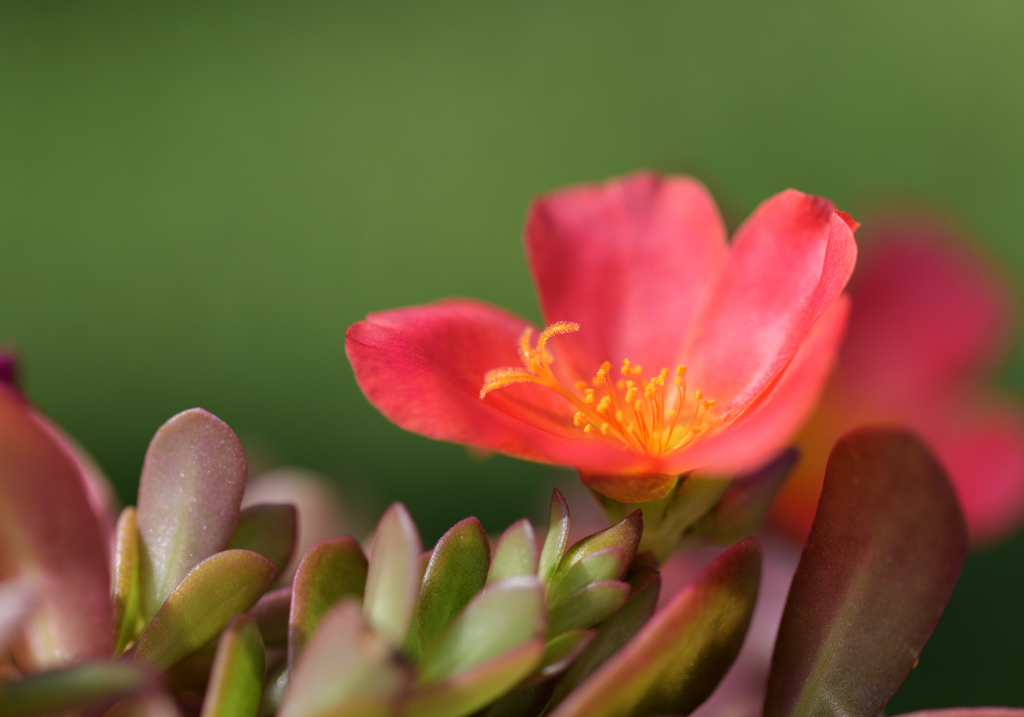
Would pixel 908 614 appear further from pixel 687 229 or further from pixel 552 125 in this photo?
pixel 552 125

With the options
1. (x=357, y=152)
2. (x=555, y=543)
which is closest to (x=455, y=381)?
(x=555, y=543)

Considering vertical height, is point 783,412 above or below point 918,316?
above

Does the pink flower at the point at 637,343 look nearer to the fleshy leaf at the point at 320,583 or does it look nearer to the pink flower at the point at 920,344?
the fleshy leaf at the point at 320,583

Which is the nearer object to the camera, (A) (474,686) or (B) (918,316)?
(A) (474,686)

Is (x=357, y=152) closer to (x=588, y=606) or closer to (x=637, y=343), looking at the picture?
(x=637, y=343)

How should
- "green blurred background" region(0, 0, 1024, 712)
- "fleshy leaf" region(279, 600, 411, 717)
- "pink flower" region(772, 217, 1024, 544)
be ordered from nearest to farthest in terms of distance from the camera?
"fleshy leaf" region(279, 600, 411, 717), "pink flower" region(772, 217, 1024, 544), "green blurred background" region(0, 0, 1024, 712)

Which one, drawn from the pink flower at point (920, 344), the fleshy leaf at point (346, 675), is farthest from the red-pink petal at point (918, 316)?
the fleshy leaf at point (346, 675)

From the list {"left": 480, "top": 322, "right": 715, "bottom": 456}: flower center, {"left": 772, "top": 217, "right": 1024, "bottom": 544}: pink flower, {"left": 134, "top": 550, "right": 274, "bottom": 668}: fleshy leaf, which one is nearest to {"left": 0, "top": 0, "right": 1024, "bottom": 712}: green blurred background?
{"left": 772, "top": 217, "right": 1024, "bottom": 544}: pink flower

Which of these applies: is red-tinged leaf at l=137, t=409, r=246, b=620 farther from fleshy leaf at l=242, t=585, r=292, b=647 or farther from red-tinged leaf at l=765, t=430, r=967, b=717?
red-tinged leaf at l=765, t=430, r=967, b=717
